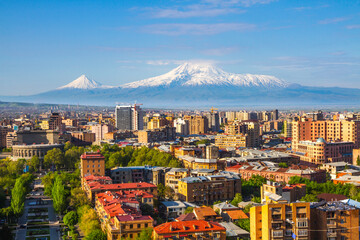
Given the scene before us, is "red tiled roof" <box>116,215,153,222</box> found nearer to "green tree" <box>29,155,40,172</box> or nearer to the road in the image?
the road

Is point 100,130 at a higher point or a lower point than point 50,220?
higher

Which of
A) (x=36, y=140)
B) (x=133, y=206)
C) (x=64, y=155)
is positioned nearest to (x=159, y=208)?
(x=133, y=206)

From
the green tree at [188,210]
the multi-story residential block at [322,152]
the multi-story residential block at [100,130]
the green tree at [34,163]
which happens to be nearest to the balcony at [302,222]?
the green tree at [188,210]

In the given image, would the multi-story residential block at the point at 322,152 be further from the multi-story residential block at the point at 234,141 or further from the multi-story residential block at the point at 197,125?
the multi-story residential block at the point at 197,125

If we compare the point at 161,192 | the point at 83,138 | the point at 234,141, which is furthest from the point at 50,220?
the point at 83,138

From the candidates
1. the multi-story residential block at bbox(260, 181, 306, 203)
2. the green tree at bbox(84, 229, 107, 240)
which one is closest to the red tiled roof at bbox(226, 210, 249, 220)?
the multi-story residential block at bbox(260, 181, 306, 203)

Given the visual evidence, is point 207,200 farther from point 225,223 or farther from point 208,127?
point 208,127

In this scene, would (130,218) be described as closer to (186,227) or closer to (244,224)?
(186,227)

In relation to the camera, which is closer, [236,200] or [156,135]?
[236,200]
